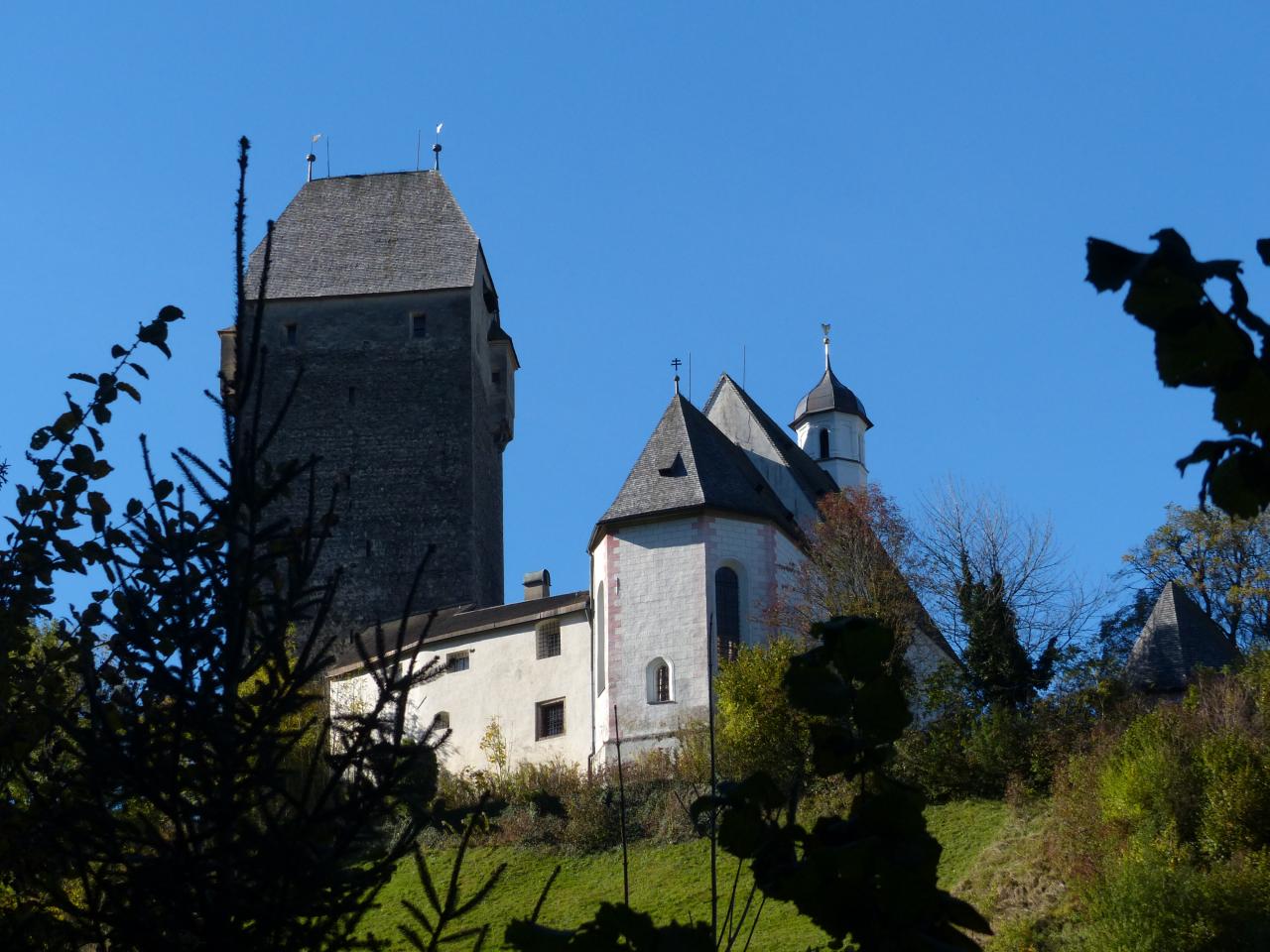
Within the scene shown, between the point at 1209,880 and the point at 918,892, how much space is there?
19764mm

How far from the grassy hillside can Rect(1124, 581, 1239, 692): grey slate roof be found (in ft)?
15.7

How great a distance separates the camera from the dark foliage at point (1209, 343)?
3305mm

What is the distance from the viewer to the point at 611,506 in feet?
124

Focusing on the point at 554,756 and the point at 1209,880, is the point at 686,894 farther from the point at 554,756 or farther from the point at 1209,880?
the point at 554,756

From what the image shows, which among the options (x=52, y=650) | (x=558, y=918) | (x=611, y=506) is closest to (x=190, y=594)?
(x=52, y=650)

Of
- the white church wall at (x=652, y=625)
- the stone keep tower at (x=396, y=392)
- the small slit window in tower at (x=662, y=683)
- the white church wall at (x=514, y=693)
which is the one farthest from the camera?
the stone keep tower at (x=396, y=392)

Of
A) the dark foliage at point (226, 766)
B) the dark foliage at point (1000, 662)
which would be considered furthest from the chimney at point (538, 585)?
the dark foliage at point (226, 766)

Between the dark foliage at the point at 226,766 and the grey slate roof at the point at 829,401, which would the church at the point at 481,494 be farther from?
the dark foliage at the point at 226,766

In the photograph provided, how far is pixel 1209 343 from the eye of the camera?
3.44m

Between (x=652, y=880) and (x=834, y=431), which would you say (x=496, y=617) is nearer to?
(x=652, y=880)

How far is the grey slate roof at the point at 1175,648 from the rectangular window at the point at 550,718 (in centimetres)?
1206

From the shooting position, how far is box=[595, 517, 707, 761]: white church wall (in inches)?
1405

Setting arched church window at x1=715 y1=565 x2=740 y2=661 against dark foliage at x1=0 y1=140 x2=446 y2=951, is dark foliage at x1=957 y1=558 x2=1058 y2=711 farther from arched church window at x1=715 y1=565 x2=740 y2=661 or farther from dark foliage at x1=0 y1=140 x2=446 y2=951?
dark foliage at x1=0 y1=140 x2=446 y2=951

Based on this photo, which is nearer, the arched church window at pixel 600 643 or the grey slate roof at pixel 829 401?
the arched church window at pixel 600 643
